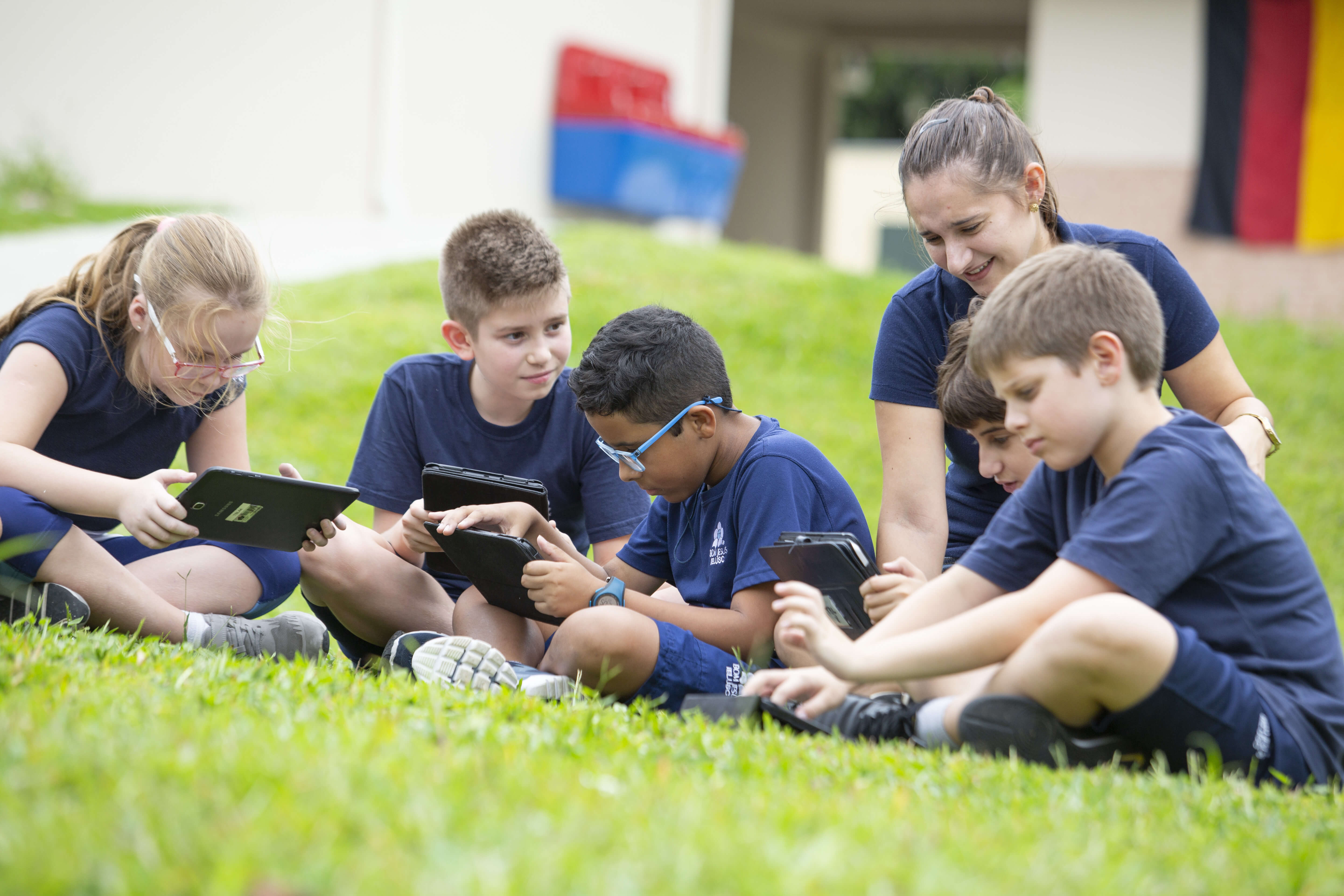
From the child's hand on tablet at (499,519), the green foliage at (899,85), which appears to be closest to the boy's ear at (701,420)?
the child's hand on tablet at (499,519)

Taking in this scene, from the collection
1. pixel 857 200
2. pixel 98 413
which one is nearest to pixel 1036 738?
pixel 98 413

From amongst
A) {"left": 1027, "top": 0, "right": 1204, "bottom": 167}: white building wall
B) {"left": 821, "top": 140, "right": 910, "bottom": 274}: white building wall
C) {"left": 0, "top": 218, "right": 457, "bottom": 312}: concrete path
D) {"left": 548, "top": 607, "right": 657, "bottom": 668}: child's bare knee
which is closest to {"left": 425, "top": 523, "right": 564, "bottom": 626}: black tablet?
{"left": 548, "top": 607, "right": 657, "bottom": 668}: child's bare knee

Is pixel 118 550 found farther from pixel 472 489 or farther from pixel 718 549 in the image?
pixel 718 549

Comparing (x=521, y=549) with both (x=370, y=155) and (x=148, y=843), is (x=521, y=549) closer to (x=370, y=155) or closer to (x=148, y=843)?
(x=148, y=843)

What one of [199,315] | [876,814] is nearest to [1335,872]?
[876,814]

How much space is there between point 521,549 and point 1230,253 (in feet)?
39.9

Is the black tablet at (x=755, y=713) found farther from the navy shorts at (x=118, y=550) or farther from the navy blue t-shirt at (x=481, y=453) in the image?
the navy shorts at (x=118, y=550)

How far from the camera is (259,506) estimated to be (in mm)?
3305

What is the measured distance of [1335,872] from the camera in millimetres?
1854

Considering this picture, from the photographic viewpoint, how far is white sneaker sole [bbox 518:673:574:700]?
2.88 meters

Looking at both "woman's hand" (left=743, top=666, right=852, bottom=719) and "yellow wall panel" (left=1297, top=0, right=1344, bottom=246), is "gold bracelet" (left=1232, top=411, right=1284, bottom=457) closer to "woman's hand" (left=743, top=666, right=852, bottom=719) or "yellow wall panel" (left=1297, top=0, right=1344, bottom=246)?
"woman's hand" (left=743, top=666, right=852, bottom=719)

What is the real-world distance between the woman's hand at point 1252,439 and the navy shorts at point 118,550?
108 inches

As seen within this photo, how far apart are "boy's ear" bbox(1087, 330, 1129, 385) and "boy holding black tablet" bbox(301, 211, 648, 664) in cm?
181

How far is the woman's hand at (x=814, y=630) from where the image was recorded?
8.03 ft
